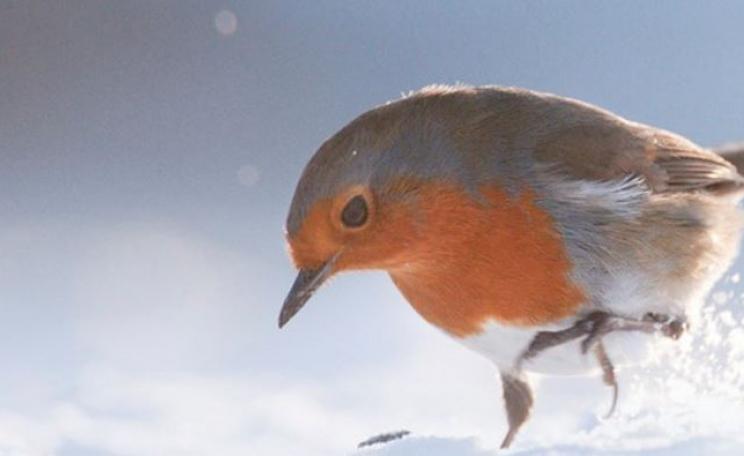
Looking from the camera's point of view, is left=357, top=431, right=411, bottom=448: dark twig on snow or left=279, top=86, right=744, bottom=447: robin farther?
left=357, top=431, right=411, bottom=448: dark twig on snow

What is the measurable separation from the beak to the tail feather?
1904 mm

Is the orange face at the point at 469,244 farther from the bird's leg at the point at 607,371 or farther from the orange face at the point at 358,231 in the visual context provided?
the bird's leg at the point at 607,371

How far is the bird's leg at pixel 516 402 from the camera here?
13.1ft

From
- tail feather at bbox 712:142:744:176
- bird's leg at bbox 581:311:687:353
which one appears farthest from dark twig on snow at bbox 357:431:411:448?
tail feather at bbox 712:142:744:176

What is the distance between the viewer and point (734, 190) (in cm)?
406

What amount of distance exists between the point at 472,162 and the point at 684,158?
983 mm

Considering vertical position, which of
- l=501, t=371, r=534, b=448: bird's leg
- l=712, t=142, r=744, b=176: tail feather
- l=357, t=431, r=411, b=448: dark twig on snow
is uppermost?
l=712, t=142, r=744, b=176: tail feather

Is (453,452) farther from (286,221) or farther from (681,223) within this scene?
(681,223)

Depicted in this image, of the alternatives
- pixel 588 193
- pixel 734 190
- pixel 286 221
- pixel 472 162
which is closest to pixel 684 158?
pixel 734 190

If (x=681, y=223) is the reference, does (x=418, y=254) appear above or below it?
above

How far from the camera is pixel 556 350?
138 inches

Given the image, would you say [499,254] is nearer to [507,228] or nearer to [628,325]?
[507,228]

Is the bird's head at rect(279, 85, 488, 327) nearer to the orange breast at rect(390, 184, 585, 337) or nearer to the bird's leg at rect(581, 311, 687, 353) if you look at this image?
the orange breast at rect(390, 184, 585, 337)

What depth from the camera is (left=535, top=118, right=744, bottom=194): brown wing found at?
11.6 feet
